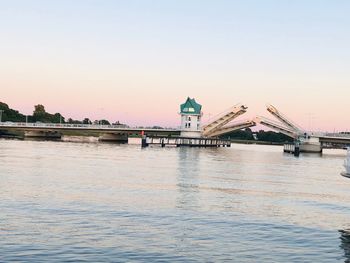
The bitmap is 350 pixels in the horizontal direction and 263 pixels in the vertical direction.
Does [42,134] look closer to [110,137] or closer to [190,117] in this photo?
[110,137]

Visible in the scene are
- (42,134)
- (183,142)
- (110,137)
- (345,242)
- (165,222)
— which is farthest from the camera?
(42,134)

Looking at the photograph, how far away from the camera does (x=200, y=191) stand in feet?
116

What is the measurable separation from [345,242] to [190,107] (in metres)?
130

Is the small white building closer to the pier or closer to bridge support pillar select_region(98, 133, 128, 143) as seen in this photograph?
the pier

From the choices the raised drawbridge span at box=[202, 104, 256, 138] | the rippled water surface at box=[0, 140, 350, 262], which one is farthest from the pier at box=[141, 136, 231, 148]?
the rippled water surface at box=[0, 140, 350, 262]

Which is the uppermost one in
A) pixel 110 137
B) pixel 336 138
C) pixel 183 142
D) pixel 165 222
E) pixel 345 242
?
pixel 336 138

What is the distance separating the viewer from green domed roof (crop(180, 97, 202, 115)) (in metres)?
148

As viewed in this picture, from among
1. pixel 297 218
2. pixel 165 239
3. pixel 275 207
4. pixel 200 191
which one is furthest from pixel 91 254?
pixel 200 191

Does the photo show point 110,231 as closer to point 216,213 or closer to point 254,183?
point 216,213

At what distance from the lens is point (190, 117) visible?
147 meters

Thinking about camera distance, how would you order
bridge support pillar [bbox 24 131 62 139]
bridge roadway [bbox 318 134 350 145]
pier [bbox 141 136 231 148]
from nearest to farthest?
Answer: bridge roadway [bbox 318 134 350 145], pier [bbox 141 136 231 148], bridge support pillar [bbox 24 131 62 139]

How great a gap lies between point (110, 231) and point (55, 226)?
2.13 metres

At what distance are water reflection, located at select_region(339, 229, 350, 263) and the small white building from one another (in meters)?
121

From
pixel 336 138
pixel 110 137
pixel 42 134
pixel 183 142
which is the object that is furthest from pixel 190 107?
pixel 42 134
